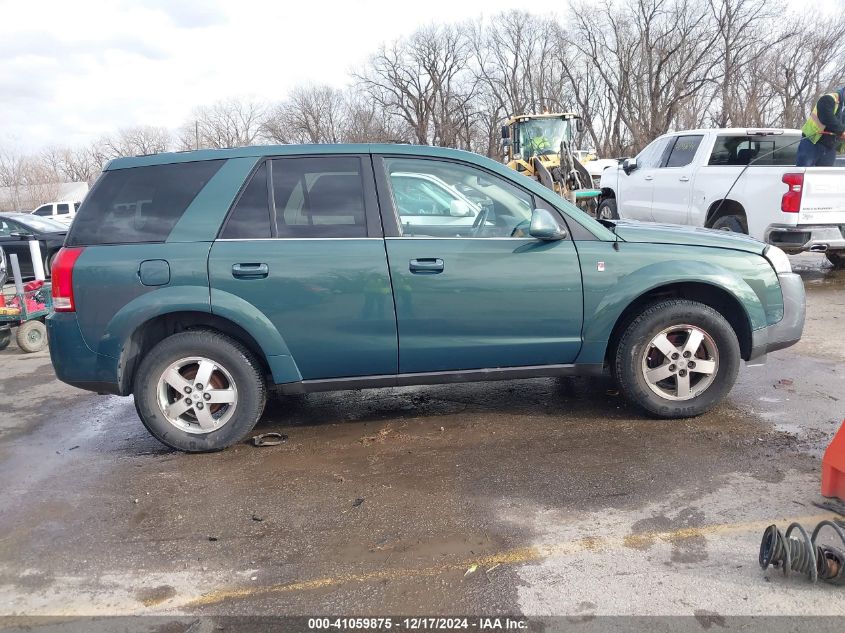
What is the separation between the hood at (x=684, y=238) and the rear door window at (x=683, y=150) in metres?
5.80

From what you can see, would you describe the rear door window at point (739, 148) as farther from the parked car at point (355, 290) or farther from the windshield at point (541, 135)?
the windshield at point (541, 135)

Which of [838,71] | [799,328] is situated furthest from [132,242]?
[838,71]

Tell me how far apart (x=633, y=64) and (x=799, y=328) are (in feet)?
162

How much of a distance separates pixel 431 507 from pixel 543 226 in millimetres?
1797

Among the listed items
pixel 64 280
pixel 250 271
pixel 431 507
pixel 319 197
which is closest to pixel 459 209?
pixel 319 197

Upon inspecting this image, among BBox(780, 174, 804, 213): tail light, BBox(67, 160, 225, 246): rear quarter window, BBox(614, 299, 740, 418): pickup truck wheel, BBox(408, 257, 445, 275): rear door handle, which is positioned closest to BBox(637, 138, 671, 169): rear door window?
BBox(780, 174, 804, 213): tail light

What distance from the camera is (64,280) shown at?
380 centimetres

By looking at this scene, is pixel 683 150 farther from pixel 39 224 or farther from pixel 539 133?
pixel 539 133

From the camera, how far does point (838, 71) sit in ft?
121

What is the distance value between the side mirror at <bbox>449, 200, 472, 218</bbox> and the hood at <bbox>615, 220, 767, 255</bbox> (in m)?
1.00

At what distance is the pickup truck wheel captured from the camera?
13.4 feet

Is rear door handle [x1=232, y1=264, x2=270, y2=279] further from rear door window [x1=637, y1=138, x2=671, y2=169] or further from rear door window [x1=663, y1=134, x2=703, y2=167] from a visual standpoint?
rear door window [x1=637, y1=138, x2=671, y2=169]

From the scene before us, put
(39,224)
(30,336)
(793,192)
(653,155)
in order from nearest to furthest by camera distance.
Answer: (30,336) → (793,192) → (653,155) → (39,224)

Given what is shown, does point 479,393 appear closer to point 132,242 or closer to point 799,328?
point 799,328
